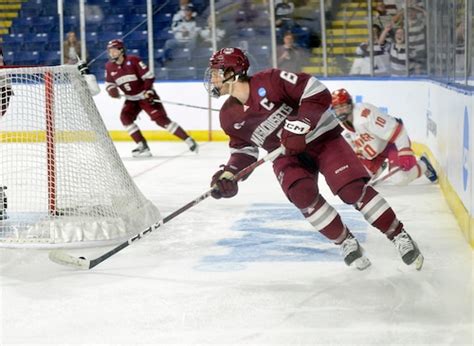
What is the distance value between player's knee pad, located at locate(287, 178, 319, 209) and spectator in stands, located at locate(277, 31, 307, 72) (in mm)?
6278

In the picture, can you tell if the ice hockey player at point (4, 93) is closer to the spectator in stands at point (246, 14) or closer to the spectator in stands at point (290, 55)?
the spectator in stands at point (290, 55)

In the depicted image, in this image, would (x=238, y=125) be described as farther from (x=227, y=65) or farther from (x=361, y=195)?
(x=361, y=195)

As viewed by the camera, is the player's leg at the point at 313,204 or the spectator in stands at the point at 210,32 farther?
the spectator in stands at the point at 210,32

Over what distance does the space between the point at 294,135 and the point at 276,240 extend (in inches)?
44.4

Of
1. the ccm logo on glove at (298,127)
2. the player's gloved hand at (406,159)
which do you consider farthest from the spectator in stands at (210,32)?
the ccm logo on glove at (298,127)

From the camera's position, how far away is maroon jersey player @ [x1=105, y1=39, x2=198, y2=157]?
889 centimetres

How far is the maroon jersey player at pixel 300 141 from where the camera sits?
12.1 ft

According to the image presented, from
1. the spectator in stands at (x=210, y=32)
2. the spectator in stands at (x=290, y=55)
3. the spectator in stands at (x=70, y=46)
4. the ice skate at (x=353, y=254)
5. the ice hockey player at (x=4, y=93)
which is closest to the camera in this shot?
the ice skate at (x=353, y=254)

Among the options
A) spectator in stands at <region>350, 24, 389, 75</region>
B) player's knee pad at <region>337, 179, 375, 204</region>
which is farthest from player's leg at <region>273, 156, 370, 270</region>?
spectator in stands at <region>350, 24, 389, 75</region>

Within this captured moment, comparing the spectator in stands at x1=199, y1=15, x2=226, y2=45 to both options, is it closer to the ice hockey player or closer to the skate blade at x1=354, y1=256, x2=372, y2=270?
the ice hockey player

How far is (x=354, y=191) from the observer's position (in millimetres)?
3768

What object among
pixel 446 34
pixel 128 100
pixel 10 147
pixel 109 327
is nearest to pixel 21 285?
pixel 109 327

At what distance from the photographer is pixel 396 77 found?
9039 mm

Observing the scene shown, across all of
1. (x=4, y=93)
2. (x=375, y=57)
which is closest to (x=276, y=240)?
(x=4, y=93)
